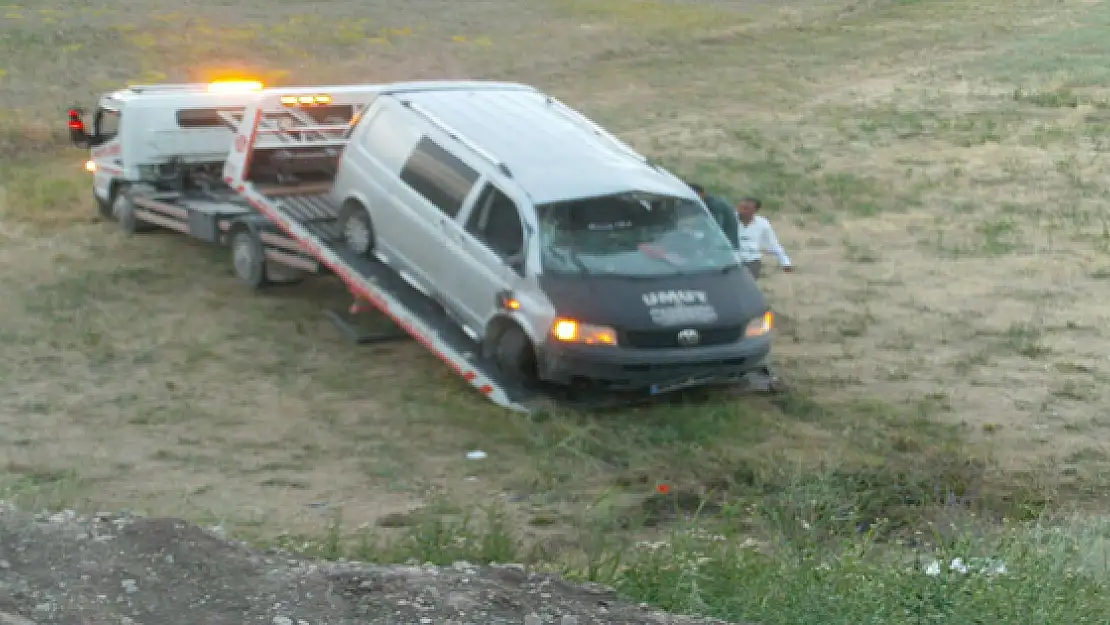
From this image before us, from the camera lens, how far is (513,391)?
37.9 ft

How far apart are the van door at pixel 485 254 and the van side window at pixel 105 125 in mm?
6803

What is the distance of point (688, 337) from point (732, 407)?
713 millimetres

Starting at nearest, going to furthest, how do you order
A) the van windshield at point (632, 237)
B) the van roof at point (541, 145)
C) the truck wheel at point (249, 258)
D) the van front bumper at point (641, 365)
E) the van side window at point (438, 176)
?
the van front bumper at point (641, 365)
the van windshield at point (632, 237)
the van roof at point (541, 145)
the van side window at point (438, 176)
the truck wheel at point (249, 258)

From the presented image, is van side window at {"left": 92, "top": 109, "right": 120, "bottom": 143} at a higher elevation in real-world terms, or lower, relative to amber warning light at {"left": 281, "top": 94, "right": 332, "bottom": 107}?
lower

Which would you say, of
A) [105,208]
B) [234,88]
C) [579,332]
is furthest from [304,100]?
[579,332]

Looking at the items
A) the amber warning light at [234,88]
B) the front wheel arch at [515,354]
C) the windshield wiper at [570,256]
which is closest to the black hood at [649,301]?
the windshield wiper at [570,256]

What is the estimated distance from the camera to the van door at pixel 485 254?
11.9 meters

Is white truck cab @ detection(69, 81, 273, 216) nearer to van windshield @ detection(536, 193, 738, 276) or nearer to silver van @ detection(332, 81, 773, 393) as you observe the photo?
silver van @ detection(332, 81, 773, 393)

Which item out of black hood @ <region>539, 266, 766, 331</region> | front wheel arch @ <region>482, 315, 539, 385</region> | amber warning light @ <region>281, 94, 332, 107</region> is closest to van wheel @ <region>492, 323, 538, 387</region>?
front wheel arch @ <region>482, 315, 539, 385</region>

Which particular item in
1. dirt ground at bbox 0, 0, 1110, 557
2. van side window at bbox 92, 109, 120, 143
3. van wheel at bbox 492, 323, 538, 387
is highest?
van side window at bbox 92, 109, 120, 143

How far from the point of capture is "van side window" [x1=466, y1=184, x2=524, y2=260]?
39.2 feet

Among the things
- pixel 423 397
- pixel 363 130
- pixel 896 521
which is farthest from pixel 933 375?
pixel 363 130

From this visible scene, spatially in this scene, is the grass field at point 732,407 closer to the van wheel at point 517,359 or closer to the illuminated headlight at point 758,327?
the van wheel at point 517,359

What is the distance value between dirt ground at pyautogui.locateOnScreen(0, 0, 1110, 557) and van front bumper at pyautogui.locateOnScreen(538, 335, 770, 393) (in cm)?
29
